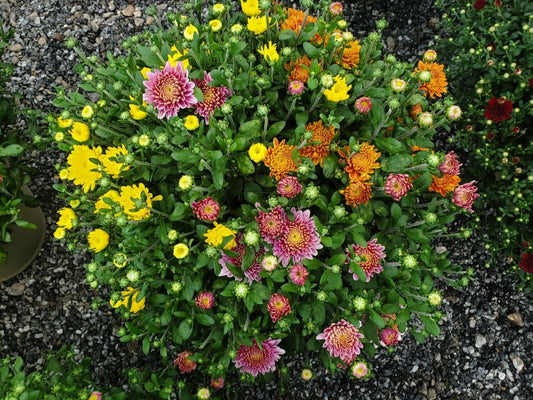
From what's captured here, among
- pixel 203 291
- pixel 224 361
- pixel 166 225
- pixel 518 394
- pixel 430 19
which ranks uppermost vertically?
pixel 430 19

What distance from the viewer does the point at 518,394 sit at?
3203 mm

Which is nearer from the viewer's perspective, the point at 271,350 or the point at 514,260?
the point at 271,350

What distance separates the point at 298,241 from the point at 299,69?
0.83 m

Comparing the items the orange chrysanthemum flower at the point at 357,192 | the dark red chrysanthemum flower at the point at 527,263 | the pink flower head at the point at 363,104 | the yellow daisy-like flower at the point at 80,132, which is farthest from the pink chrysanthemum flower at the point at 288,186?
the dark red chrysanthemum flower at the point at 527,263

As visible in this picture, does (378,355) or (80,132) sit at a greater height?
(80,132)

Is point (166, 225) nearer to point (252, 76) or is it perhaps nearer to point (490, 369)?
point (252, 76)

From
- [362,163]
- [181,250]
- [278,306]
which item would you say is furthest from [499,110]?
[181,250]

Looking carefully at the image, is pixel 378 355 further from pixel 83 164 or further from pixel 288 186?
pixel 83 164

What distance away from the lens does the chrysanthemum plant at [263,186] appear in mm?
1998

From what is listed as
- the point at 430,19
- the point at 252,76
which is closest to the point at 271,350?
the point at 252,76

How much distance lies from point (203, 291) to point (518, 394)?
7.90ft

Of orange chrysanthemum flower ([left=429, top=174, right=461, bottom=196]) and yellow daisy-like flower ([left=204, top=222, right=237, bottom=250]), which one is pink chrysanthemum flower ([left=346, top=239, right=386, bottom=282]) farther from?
yellow daisy-like flower ([left=204, top=222, right=237, bottom=250])

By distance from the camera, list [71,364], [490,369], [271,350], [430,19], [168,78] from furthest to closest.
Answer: [430,19] → [490,369] → [71,364] → [271,350] → [168,78]

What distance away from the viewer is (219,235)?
→ 6.55ft
